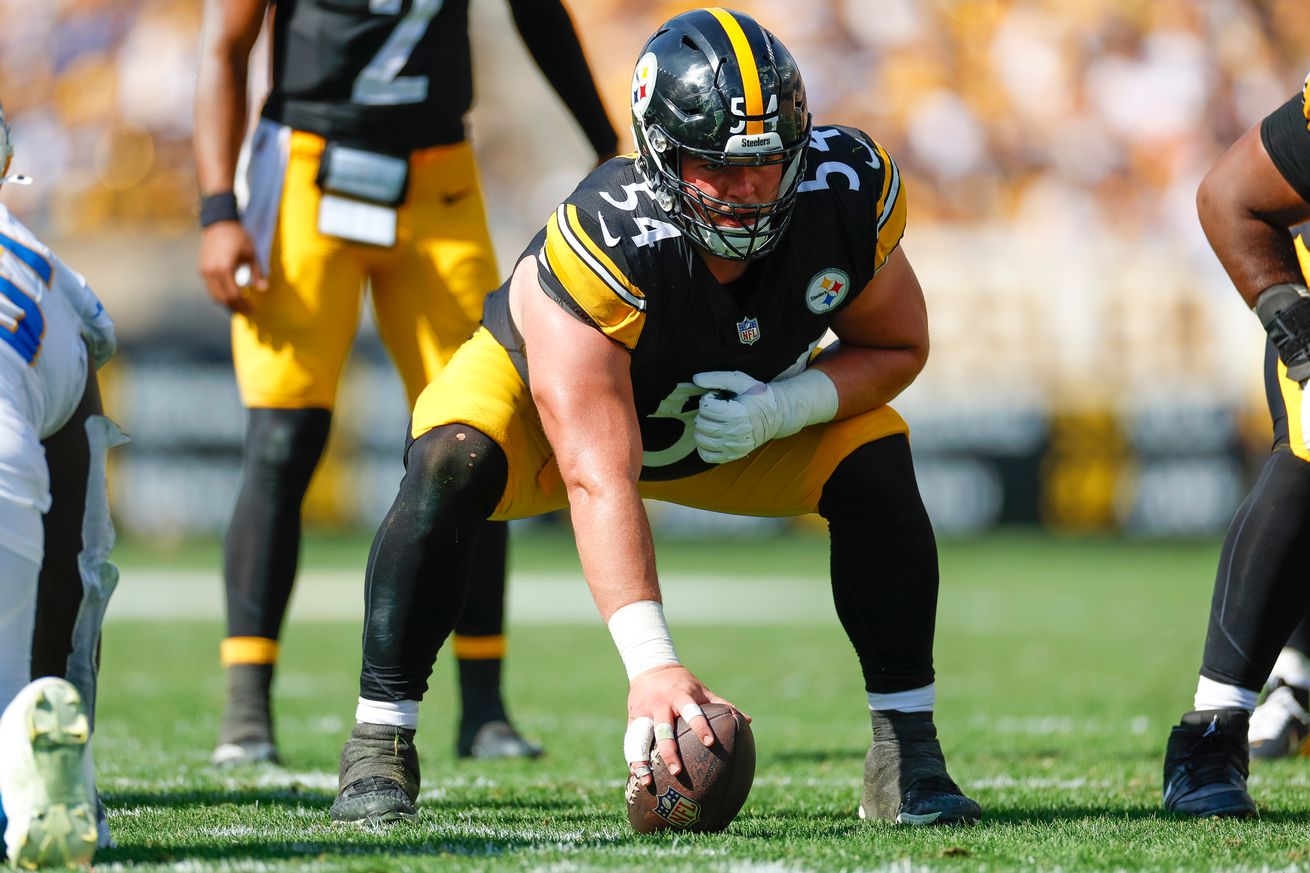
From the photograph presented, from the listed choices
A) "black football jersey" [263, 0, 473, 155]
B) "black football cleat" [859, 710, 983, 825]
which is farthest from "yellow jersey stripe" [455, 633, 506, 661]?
"black football cleat" [859, 710, 983, 825]

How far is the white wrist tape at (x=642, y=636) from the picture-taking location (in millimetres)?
2652

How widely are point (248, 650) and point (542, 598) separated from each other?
6.07 meters

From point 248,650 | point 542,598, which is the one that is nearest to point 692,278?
point 248,650

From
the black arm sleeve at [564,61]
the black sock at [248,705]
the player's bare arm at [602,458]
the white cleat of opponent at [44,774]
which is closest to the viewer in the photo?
the white cleat of opponent at [44,774]

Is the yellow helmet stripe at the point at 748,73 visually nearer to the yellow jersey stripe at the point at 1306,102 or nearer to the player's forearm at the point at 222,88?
the yellow jersey stripe at the point at 1306,102

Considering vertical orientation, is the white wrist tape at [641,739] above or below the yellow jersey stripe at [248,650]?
below

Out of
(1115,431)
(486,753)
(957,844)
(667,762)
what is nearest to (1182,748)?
(957,844)

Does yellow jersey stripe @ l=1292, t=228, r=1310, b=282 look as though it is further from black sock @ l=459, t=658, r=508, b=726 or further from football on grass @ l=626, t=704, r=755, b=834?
black sock @ l=459, t=658, r=508, b=726

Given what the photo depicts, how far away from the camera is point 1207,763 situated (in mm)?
3076

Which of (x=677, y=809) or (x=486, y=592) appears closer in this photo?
(x=677, y=809)

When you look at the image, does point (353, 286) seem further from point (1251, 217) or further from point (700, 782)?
point (1251, 217)

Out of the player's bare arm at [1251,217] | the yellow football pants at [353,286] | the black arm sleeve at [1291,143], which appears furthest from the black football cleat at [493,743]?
the black arm sleeve at [1291,143]

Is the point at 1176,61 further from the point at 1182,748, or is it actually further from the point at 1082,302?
the point at 1182,748

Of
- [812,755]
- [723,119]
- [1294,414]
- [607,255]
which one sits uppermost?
[723,119]
